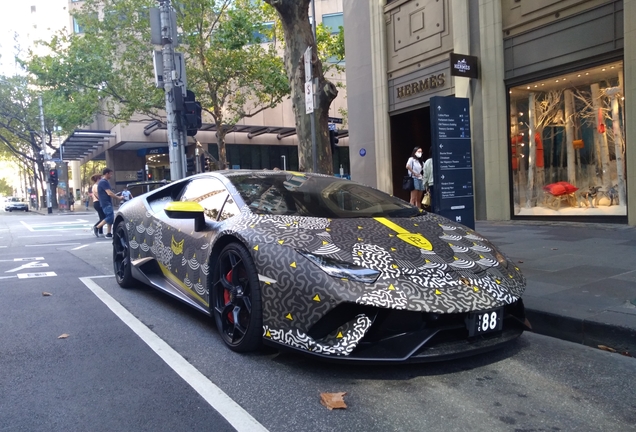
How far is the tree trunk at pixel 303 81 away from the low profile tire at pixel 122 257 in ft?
9.92

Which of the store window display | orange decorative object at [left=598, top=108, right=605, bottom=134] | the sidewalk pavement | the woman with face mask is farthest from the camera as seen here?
the woman with face mask

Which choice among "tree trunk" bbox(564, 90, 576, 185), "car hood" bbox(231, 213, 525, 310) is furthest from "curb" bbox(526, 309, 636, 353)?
"tree trunk" bbox(564, 90, 576, 185)

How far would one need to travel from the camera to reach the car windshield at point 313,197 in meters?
4.15

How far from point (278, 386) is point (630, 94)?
8.73 m

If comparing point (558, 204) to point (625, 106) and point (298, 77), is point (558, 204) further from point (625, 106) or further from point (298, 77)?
point (298, 77)

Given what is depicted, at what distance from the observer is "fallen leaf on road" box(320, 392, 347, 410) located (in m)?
2.92

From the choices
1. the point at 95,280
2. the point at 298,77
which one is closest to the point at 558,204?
the point at 298,77

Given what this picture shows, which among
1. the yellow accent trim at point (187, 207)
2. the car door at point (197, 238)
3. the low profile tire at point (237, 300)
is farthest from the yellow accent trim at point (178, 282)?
the yellow accent trim at point (187, 207)

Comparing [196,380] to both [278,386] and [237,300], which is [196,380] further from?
[237,300]

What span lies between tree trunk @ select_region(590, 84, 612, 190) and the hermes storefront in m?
0.02

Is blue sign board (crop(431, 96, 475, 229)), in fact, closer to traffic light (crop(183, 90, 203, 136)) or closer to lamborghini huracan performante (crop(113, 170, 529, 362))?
lamborghini huracan performante (crop(113, 170, 529, 362))

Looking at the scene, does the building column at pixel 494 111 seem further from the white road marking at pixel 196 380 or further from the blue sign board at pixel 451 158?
the white road marking at pixel 196 380

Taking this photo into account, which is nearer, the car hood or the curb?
the car hood

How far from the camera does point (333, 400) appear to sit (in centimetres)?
298
